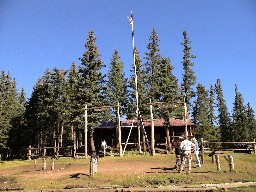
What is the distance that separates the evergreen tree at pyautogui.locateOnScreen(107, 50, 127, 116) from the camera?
4916 centimetres

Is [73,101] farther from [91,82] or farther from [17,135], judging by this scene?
[17,135]

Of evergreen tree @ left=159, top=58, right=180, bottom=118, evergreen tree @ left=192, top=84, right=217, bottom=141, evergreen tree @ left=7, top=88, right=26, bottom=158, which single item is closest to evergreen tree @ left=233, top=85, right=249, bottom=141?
evergreen tree @ left=192, top=84, right=217, bottom=141

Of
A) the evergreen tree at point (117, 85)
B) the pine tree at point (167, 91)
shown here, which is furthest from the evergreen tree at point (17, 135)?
the pine tree at point (167, 91)

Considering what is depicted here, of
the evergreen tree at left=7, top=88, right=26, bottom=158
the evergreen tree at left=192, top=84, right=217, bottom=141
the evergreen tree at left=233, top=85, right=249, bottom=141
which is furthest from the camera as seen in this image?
the evergreen tree at left=233, top=85, right=249, bottom=141

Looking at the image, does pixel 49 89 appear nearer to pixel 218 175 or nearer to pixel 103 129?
pixel 103 129

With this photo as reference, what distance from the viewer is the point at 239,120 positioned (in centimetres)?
7425

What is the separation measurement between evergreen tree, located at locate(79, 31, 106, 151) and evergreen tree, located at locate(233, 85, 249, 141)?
42906mm

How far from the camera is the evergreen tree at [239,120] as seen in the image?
230 feet

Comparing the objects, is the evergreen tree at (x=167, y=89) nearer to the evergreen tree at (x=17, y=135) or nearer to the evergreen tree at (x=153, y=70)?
the evergreen tree at (x=153, y=70)

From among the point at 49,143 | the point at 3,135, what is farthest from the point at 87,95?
the point at 49,143

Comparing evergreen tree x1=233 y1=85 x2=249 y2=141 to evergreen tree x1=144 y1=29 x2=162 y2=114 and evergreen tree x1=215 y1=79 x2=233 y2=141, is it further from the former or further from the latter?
evergreen tree x1=144 y1=29 x2=162 y2=114

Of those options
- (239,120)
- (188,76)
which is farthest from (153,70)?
(239,120)

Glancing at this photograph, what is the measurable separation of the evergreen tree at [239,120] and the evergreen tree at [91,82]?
42.9 metres

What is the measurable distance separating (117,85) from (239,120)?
3859 cm
